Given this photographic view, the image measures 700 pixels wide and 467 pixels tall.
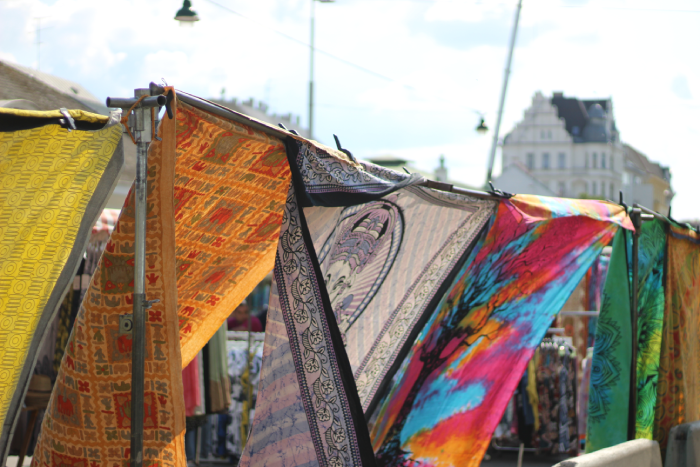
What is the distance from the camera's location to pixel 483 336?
4.70 m

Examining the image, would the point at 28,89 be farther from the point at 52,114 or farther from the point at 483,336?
the point at 52,114

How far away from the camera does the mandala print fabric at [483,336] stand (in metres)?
4.42

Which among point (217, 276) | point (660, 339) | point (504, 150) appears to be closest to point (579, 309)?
point (660, 339)

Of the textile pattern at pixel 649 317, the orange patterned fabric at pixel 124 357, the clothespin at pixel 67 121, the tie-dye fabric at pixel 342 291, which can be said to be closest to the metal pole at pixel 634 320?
the textile pattern at pixel 649 317

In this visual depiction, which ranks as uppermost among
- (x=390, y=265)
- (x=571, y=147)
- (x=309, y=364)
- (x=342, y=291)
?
(x=571, y=147)

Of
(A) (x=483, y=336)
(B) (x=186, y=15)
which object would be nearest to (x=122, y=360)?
(A) (x=483, y=336)

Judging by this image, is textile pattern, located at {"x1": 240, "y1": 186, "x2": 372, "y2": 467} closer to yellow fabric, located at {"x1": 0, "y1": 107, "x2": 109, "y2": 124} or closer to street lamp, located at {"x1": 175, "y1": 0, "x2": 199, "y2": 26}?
yellow fabric, located at {"x1": 0, "y1": 107, "x2": 109, "y2": 124}

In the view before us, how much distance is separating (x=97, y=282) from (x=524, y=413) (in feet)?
20.6

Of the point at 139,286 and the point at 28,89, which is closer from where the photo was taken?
the point at 139,286

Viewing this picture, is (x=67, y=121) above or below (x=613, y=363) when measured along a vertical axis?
above

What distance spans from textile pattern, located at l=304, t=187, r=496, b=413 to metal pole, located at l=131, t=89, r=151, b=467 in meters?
1.30

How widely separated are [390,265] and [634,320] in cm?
235

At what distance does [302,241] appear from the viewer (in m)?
3.29

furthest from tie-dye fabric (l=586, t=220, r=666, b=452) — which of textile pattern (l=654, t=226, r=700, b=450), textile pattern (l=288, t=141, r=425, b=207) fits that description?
textile pattern (l=288, t=141, r=425, b=207)
